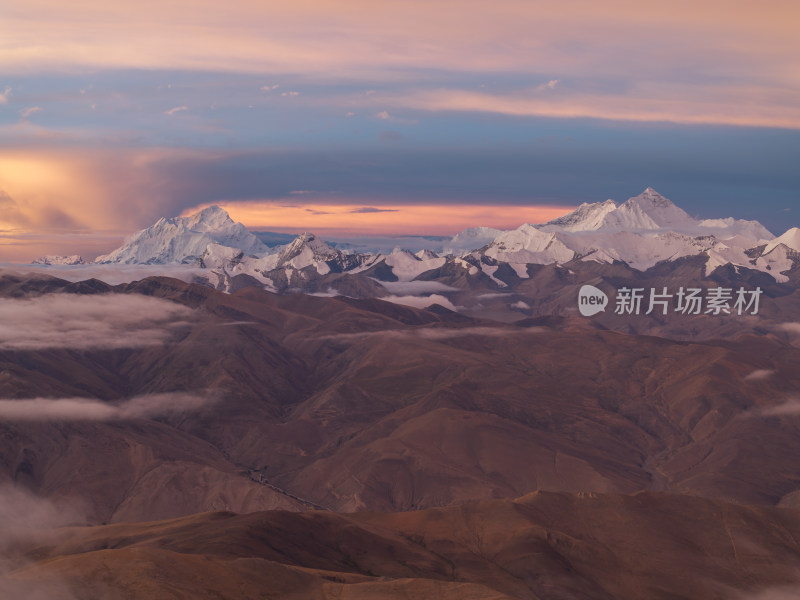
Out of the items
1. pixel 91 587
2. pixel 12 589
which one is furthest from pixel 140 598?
pixel 12 589

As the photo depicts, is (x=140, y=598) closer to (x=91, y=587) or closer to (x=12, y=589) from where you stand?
(x=91, y=587)
